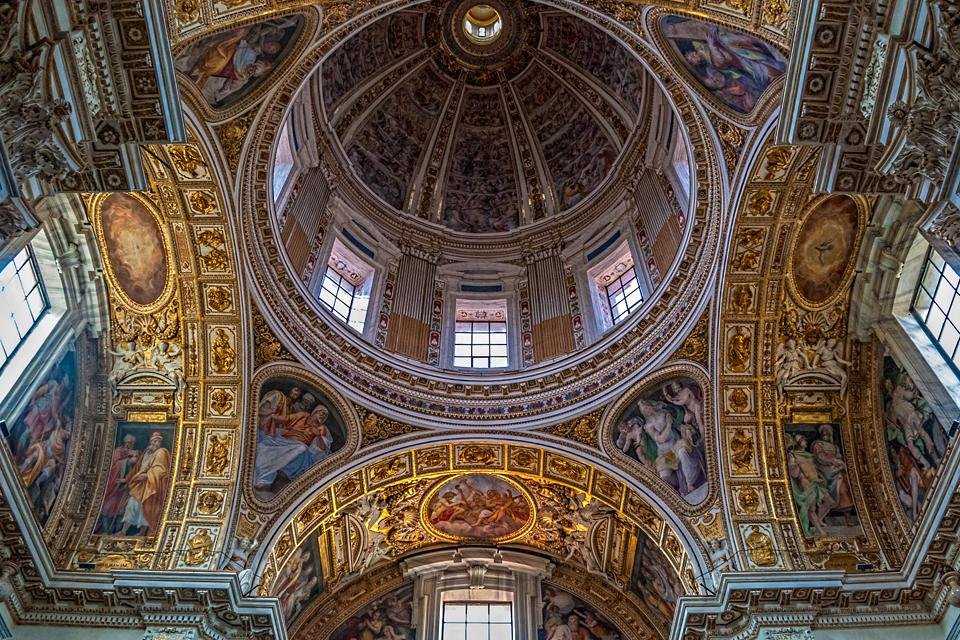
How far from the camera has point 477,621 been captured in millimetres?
19125

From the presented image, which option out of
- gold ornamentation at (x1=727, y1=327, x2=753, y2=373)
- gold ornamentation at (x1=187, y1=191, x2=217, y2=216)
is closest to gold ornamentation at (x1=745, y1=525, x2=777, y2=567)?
gold ornamentation at (x1=727, y1=327, x2=753, y2=373)

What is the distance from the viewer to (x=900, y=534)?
1598 centimetres

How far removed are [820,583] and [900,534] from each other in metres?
2.50

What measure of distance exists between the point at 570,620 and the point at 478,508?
2.96 m

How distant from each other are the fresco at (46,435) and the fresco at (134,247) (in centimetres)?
164

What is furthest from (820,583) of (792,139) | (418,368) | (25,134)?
(25,134)

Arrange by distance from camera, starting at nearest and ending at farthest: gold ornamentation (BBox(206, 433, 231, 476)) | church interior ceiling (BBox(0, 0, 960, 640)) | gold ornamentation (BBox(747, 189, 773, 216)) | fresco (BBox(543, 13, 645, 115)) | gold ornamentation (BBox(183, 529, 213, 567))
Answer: church interior ceiling (BBox(0, 0, 960, 640)) < gold ornamentation (BBox(183, 529, 213, 567)) < gold ornamentation (BBox(747, 189, 773, 216)) < gold ornamentation (BBox(206, 433, 231, 476)) < fresco (BBox(543, 13, 645, 115))

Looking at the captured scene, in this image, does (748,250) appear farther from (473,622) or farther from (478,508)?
(473,622)

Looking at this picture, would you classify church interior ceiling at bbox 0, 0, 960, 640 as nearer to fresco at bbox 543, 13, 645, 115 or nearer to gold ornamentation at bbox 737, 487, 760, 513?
gold ornamentation at bbox 737, 487, 760, 513

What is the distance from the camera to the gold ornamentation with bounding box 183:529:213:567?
51.1 ft

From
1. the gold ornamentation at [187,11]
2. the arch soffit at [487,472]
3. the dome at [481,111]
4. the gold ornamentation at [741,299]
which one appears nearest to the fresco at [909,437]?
the gold ornamentation at [741,299]

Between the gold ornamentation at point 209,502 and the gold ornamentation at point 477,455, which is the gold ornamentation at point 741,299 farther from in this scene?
the gold ornamentation at point 209,502

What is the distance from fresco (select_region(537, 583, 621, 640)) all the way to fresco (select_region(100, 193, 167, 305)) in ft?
33.0

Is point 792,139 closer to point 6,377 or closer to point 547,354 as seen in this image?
point 547,354
